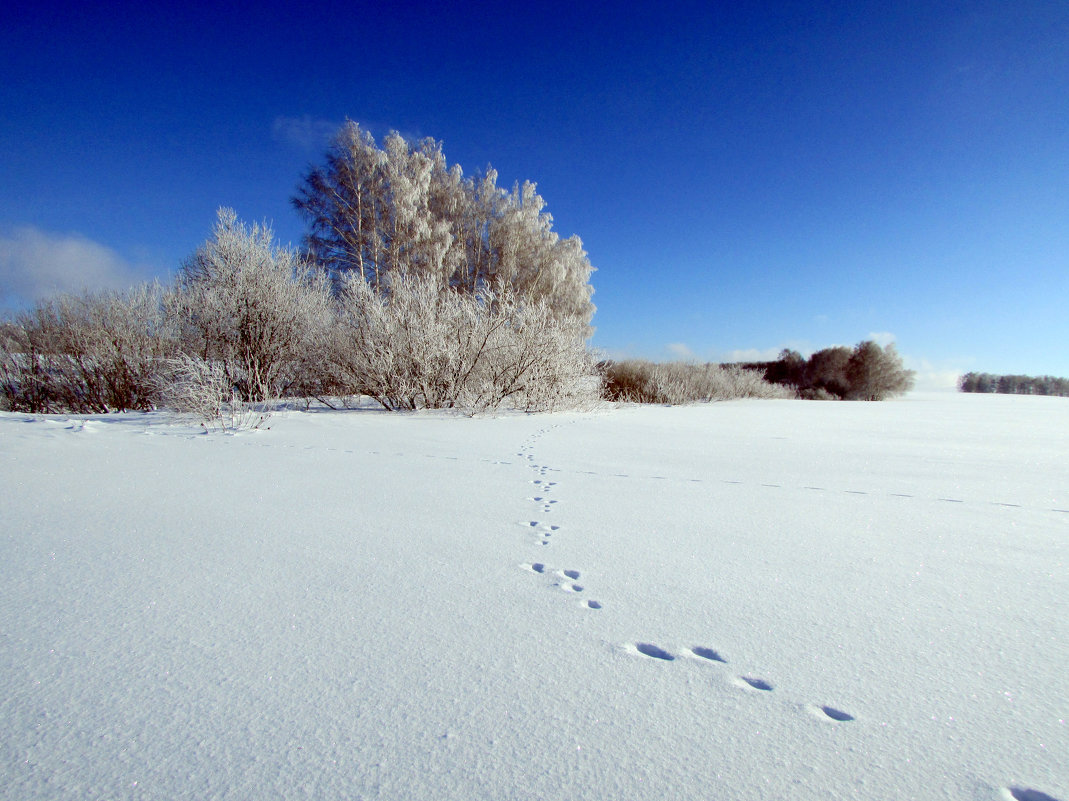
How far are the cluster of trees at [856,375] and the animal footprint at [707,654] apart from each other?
66.8ft

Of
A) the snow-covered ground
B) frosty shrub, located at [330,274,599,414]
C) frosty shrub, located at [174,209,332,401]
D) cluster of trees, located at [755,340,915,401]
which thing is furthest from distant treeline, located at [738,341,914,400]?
the snow-covered ground

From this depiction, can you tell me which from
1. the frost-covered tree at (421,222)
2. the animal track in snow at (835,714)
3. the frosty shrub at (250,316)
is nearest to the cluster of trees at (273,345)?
the frosty shrub at (250,316)

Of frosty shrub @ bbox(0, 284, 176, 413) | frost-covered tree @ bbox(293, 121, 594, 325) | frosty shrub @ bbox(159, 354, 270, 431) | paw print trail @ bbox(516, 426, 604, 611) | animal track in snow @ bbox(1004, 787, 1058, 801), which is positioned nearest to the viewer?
animal track in snow @ bbox(1004, 787, 1058, 801)

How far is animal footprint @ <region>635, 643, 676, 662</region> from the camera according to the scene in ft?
4.04

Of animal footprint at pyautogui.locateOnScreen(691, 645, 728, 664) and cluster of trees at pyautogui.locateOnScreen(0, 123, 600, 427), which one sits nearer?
animal footprint at pyautogui.locateOnScreen(691, 645, 728, 664)

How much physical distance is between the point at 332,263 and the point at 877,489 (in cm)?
1389

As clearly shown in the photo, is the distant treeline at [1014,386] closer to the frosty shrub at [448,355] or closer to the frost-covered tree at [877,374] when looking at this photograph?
the frost-covered tree at [877,374]

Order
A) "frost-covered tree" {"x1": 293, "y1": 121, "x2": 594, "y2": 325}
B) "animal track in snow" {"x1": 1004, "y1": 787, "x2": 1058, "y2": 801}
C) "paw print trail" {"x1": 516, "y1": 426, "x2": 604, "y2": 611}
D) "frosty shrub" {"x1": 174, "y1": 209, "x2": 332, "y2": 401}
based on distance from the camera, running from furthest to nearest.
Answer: "frost-covered tree" {"x1": 293, "y1": 121, "x2": 594, "y2": 325} < "frosty shrub" {"x1": 174, "y1": 209, "x2": 332, "y2": 401} < "paw print trail" {"x1": 516, "y1": 426, "x2": 604, "y2": 611} < "animal track in snow" {"x1": 1004, "y1": 787, "x2": 1058, "y2": 801}

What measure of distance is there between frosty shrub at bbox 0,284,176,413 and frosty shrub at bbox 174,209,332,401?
72 centimetres

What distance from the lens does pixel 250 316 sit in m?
7.67

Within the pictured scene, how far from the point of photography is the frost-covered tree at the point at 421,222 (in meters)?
12.8

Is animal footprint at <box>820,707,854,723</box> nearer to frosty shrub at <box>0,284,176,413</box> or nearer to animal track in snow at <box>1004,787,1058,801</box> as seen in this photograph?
animal track in snow at <box>1004,787,1058,801</box>

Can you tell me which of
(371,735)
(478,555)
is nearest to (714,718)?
(371,735)

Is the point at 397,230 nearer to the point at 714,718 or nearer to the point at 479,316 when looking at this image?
the point at 479,316
